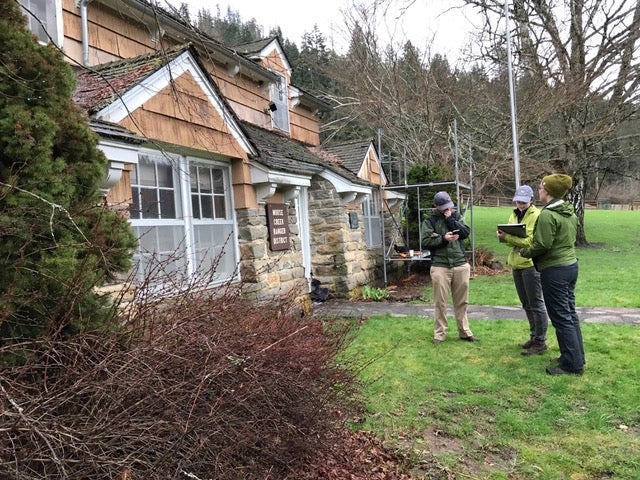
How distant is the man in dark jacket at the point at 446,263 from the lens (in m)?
5.91

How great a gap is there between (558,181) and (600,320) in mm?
3426

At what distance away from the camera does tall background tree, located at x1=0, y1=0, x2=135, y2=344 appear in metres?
2.38

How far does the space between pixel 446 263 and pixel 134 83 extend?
421cm

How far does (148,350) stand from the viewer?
229 centimetres

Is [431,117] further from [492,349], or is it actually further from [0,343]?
[0,343]

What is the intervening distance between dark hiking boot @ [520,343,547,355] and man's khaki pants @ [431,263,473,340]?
799 millimetres

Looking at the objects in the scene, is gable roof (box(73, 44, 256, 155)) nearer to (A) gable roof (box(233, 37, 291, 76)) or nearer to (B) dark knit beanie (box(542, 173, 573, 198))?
(B) dark knit beanie (box(542, 173, 573, 198))

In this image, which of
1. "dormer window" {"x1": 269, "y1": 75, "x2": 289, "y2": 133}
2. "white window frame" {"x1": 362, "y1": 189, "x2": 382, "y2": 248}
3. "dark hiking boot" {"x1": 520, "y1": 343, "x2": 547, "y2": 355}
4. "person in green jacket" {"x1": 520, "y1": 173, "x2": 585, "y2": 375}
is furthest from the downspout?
"white window frame" {"x1": 362, "y1": 189, "x2": 382, "y2": 248}

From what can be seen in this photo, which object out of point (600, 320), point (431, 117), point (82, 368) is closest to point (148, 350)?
point (82, 368)

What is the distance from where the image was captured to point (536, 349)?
17.6 ft

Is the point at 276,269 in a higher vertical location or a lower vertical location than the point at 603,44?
lower

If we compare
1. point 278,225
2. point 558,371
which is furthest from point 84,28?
point 558,371

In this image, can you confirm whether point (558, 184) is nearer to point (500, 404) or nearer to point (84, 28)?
point (500, 404)

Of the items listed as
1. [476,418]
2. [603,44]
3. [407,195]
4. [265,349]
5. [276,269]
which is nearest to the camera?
[265,349]
